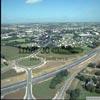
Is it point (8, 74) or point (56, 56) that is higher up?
point (56, 56)

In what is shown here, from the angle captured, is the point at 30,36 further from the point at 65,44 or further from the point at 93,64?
the point at 93,64

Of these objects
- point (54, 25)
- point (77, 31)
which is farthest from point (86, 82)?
point (77, 31)

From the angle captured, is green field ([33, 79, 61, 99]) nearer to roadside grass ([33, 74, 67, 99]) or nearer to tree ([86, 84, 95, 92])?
roadside grass ([33, 74, 67, 99])

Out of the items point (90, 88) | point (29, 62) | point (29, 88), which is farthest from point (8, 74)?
point (90, 88)

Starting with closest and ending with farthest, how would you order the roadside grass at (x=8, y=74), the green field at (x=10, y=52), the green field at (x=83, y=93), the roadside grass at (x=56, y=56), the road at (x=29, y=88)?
the road at (x=29, y=88), the green field at (x=83, y=93), the roadside grass at (x=8, y=74), the green field at (x=10, y=52), the roadside grass at (x=56, y=56)

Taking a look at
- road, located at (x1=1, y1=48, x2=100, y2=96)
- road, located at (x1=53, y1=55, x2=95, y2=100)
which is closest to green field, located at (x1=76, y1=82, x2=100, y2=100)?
road, located at (x1=53, y1=55, x2=95, y2=100)

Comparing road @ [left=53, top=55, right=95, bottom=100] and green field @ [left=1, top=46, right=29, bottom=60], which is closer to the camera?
road @ [left=53, top=55, right=95, bottom=100]

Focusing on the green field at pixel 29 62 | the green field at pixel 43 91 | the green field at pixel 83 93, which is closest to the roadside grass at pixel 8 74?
the green field at pixel 29 62

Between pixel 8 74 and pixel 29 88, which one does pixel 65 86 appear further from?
pixel 8 74

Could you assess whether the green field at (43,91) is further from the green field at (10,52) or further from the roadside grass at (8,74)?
the green field at (10,52)
